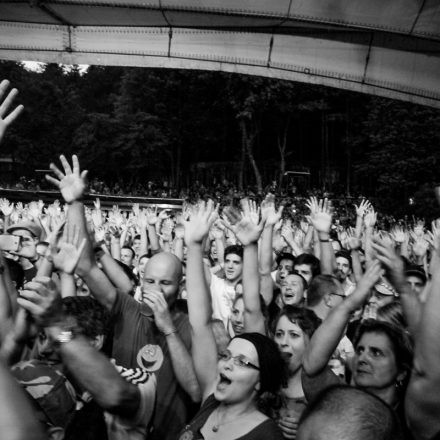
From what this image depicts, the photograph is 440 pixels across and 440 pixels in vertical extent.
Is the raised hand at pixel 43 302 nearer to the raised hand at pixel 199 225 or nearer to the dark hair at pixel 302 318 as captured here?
the raised hand at pixel 199 225

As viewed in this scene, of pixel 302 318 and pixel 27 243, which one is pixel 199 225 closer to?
pixel 302 318

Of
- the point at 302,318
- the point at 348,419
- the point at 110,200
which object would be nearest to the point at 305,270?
the point at 302,318

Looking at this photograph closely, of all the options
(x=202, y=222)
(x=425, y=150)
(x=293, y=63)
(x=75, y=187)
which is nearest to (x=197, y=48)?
(x=293, y=63)

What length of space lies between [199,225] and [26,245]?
418cm

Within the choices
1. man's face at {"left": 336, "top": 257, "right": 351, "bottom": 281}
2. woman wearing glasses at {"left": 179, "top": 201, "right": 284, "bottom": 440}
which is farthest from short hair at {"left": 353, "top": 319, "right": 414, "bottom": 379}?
man's face at {"left": 336, "top": 257, "right": 351, "bottom": 281}

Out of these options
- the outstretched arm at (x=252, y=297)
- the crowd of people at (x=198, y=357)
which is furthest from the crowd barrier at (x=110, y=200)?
the crowd of people at (x=198, y=357)

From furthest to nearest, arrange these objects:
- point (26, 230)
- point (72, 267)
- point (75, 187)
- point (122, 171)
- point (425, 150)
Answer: point (122, 171) → point (425, 150) → point (26, 230) → point (75, 187) → point (72, 267)

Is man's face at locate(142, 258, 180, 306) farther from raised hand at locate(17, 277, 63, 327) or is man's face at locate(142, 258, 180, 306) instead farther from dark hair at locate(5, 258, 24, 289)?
dark hair at locate(5, 258, 24, 289)

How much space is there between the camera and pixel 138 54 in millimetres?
9289

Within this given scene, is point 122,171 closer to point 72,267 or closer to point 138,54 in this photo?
point 138,54

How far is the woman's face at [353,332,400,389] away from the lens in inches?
121

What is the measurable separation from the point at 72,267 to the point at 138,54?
251 inches

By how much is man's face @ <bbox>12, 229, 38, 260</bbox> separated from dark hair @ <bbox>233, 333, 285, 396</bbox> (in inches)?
185

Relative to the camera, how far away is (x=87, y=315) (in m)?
3.10
